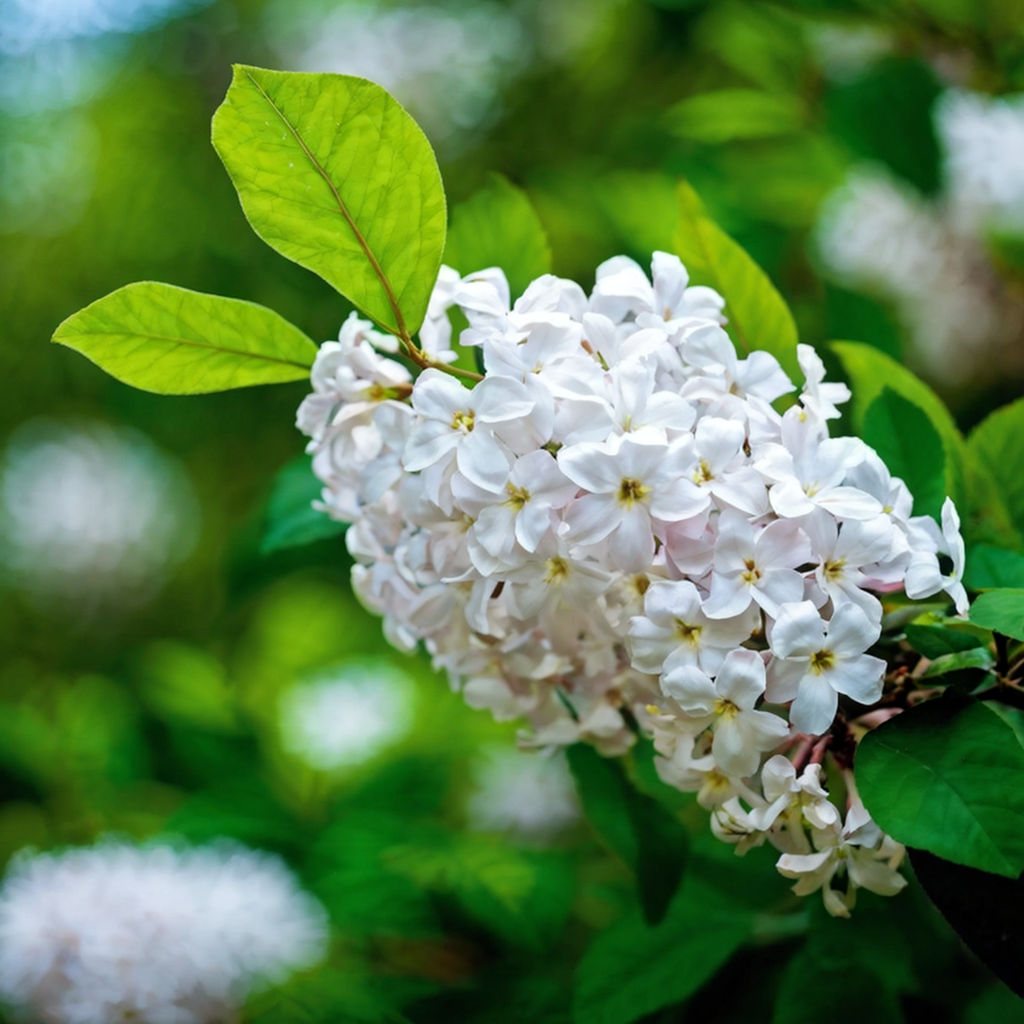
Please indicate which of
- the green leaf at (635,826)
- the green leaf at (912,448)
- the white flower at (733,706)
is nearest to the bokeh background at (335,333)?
the green leaf at (635,826)

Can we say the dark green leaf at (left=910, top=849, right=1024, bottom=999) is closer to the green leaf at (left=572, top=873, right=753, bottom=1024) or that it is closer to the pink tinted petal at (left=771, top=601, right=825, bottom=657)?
the pink tinted petal at (left=771, top=601, right=825, bottom=657)

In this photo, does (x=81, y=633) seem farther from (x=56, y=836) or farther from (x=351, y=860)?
(x=351, y=860)

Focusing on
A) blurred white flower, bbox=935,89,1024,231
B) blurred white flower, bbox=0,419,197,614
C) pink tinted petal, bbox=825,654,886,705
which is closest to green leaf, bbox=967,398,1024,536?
pink tinted petal, bbox=825,654,886,705

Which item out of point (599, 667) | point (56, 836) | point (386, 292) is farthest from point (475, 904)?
point (56, 836)

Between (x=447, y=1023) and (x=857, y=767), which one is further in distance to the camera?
(x=447, y=1023)

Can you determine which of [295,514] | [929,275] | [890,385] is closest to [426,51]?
[929,275]

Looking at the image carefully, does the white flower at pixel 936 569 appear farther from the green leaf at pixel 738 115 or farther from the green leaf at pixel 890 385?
the green leaf at pixel 738 115

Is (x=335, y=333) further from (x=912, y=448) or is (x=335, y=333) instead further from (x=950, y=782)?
(x=950, y=782)
